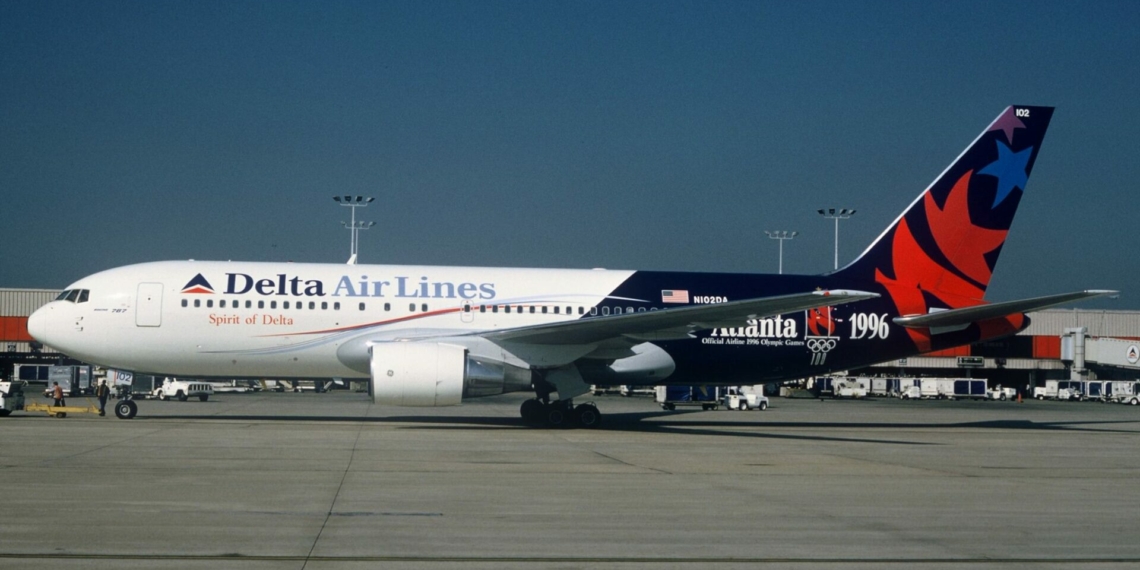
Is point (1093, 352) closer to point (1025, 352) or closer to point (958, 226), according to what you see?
point (1025, 352)

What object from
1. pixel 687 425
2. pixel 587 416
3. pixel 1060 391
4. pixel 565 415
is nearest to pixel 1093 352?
pixel 1060 391

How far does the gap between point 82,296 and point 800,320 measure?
1799 centimetres

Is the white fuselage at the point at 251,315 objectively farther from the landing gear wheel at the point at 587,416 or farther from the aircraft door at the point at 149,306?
the landing gear wheel at the point at 587,416

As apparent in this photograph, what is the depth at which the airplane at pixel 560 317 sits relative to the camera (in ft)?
78.7

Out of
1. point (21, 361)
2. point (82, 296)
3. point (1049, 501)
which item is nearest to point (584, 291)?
point (82, 296)

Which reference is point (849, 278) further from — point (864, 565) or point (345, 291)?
point (864, 565)

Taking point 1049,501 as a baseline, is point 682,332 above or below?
above

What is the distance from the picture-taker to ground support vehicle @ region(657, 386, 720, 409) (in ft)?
140

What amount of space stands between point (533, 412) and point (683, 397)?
64.6 feet

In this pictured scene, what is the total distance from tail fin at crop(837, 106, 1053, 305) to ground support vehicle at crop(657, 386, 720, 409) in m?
14.0

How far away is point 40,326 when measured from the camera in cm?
2542

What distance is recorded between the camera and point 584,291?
26672 mm

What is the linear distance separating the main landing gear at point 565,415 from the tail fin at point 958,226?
821cm

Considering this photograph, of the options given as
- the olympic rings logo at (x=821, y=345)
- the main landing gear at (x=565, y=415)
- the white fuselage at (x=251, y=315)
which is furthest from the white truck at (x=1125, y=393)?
the white fuselage at (x=251, y=315)
